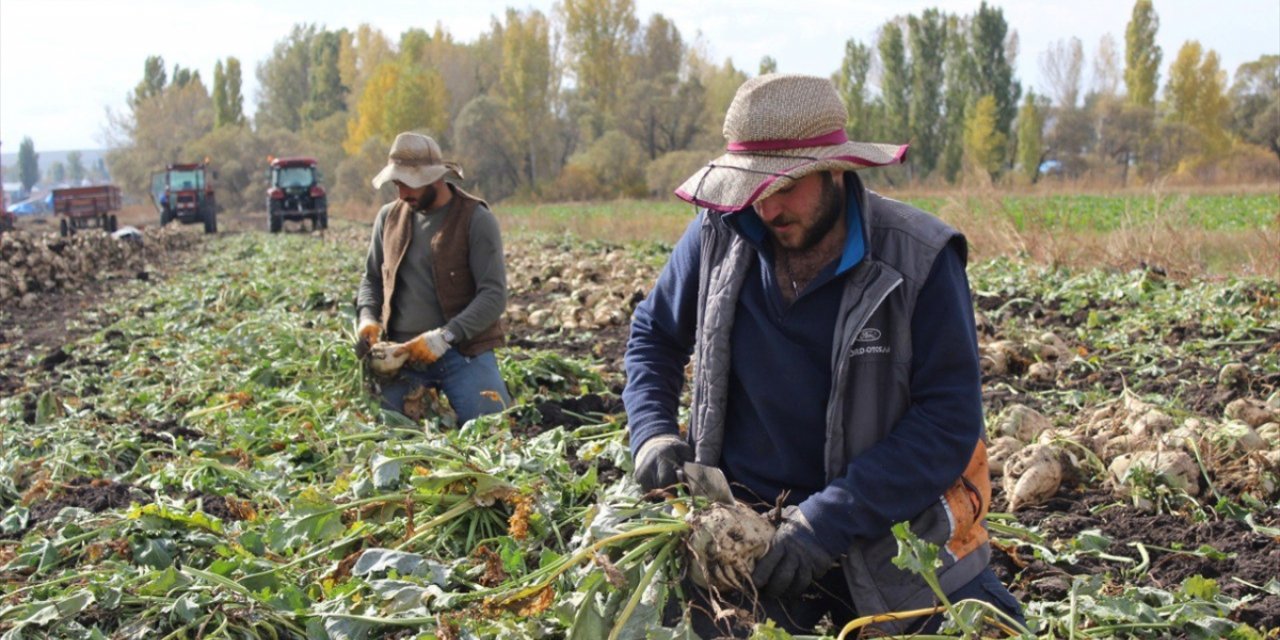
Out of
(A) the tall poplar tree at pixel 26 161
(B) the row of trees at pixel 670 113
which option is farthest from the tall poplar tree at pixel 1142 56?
(A) the tall poplar tree at pixel 26 161

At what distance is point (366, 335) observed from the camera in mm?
5684

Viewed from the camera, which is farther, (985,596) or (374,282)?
(374,282)

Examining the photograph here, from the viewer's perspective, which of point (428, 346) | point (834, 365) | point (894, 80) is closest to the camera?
point (834, 365)

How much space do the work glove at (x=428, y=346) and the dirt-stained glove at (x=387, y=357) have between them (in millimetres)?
42

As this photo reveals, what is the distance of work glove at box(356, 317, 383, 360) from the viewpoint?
5.61m

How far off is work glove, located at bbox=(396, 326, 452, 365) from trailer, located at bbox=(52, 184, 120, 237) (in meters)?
32.3

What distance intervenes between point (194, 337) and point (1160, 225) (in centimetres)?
874

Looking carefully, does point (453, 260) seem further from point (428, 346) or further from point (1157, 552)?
point (1157, 552)

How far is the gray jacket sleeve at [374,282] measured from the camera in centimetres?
590

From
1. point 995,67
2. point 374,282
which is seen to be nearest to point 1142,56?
point 995,67

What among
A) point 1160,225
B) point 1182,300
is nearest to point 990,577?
point 1182,300

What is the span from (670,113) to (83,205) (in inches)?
1329

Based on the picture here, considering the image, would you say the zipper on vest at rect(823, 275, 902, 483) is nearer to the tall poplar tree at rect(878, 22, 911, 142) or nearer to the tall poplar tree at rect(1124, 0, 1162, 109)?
the tall poplar tree at rect(878, 22, 911, 142)

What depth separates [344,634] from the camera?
304 cm
